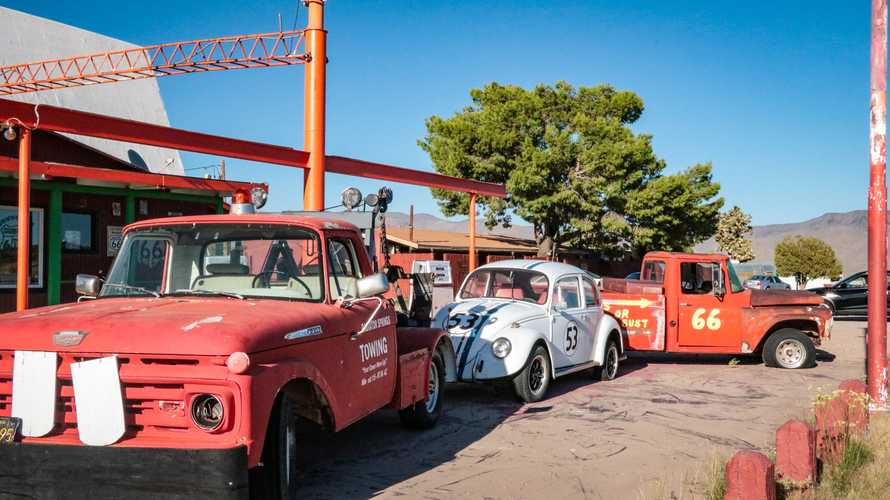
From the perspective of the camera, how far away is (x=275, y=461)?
16.0 feet

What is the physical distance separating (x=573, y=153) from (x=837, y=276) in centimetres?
5119

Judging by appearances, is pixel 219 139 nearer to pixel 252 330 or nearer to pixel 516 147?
pixel 252 330

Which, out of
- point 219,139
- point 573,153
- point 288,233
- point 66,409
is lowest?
point 66,409

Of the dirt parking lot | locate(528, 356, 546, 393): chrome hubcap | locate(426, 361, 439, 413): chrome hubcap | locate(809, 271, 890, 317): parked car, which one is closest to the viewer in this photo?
the dirt parking lot

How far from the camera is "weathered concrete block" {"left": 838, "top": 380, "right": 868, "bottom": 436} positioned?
6.92m

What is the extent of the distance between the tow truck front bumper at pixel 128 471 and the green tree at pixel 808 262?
256 feet

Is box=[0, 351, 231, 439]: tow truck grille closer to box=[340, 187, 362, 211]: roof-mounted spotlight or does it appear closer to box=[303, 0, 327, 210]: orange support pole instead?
box=[340, 187, 362, 211]: roof-mounted spotlight

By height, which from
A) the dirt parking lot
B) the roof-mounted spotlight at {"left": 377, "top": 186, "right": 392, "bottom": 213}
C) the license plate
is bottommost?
the dirt parking lot

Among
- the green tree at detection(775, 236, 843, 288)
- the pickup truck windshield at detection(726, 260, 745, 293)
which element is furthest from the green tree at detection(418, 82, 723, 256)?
the green tree at detection(775, 236, 843, 288)

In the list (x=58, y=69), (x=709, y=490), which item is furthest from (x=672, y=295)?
(x=58, y=69)

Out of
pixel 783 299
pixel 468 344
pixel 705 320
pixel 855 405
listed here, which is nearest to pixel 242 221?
pixel 468 344

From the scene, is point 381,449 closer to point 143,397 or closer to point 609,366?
point 143,397

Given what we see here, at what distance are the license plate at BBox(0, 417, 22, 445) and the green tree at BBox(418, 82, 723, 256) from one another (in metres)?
31.8

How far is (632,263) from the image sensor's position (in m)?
44.4
